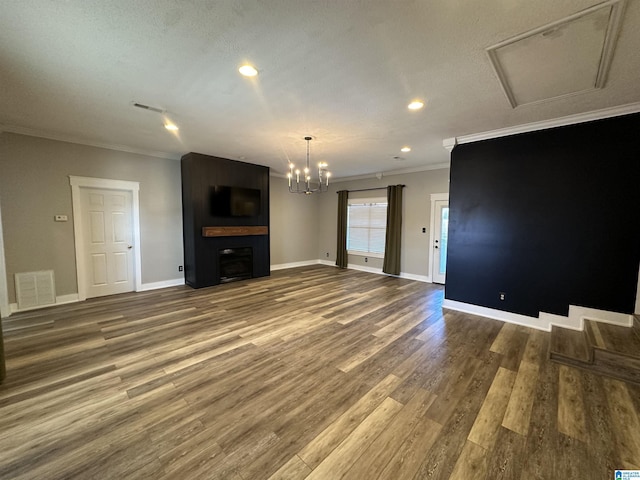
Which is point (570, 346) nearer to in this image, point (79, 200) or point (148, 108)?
point (148, 108)

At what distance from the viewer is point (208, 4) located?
64.8 inches

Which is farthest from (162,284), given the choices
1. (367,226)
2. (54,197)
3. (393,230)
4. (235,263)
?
(393,230)

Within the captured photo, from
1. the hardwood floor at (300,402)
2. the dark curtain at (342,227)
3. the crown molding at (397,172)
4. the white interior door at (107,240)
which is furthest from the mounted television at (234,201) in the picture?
the crown molding at (397,172)

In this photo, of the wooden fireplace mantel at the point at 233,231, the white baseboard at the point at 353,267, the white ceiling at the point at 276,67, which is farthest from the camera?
the white baseboard at the point at 353,267

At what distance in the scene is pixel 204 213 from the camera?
5.59 m

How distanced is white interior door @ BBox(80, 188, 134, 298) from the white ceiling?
1246 millimetres

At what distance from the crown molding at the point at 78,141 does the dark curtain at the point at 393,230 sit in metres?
5.31

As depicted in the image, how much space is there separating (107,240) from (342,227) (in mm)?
5869

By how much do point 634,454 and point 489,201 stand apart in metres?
3.15

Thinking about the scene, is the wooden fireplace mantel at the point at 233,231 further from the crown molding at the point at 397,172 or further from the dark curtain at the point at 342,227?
the crown molding at the point at 397,172

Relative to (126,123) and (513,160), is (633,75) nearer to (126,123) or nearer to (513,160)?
(513,160)

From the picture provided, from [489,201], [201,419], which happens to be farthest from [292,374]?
[489,201]

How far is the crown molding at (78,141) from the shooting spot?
13.0 feet

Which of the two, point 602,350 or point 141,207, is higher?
point 141,207
